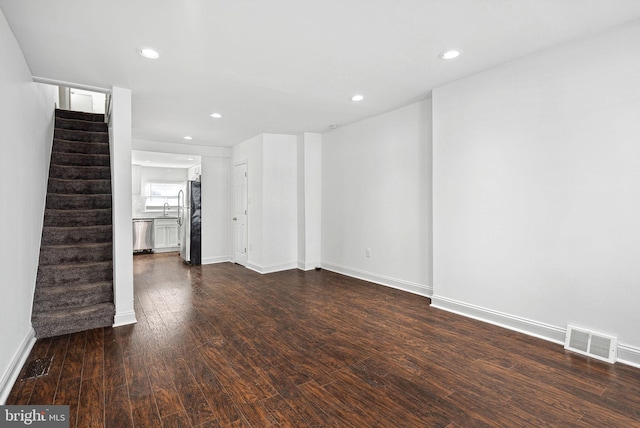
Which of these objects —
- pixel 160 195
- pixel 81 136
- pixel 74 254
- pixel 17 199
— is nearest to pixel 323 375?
pixel 17 199

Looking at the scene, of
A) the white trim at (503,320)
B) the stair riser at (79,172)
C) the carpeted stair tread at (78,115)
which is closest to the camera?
the white trim at (503,320)

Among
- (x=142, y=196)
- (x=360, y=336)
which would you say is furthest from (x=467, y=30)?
(x=142, y=196)

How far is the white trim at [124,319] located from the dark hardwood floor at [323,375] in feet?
0.39

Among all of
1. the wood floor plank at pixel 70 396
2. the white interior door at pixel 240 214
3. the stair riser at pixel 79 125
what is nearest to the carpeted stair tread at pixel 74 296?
the wood floor plank at pixel 70 396

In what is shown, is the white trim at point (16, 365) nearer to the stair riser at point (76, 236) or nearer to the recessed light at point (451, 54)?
the stair riser at point (76, 236)

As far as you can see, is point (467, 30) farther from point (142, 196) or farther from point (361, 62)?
point (142, 196)

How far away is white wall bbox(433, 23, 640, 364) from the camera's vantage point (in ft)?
7.71

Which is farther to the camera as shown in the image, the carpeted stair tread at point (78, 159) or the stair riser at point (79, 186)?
the carpeted stair tread at point (78, 159)

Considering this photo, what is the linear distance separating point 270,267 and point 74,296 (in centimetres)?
293

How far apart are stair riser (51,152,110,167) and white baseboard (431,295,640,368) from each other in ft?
16.3

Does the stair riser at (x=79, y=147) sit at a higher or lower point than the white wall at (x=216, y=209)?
higher

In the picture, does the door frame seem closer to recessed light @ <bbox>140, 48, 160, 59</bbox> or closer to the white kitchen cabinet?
the white kitchen cabinet

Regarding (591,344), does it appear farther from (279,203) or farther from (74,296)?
(74,296)

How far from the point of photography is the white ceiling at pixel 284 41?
208cm
